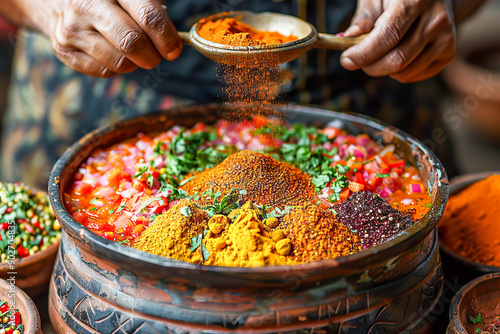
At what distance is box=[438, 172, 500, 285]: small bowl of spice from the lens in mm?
1497

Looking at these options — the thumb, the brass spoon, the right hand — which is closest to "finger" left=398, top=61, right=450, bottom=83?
the thumb

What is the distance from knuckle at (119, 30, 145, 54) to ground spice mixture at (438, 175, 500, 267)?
1.21 meters

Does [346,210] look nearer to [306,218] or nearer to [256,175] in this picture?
[306,218]

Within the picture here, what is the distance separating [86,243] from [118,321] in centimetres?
20

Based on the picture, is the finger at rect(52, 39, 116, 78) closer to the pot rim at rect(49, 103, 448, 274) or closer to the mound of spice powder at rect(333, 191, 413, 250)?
the pot rim at rect(49, 103, 448, 274)

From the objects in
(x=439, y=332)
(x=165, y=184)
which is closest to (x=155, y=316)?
(x=165, y=184)

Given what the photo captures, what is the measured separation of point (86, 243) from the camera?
1.07 m

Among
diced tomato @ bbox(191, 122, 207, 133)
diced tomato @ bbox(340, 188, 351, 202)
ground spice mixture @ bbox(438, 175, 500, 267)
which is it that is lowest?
ground spice mixture @ bbox(438, 175, 500, 267)

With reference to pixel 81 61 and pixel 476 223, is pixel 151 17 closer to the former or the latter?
pixel 81 61

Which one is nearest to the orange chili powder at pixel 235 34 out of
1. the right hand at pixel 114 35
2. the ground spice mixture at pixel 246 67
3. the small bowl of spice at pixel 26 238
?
the ground spice mixture at pixel 246 67

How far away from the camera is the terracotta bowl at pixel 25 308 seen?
3.80 ft

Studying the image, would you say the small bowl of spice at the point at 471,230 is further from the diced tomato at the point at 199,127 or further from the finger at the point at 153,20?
the finger at the point at 153,20

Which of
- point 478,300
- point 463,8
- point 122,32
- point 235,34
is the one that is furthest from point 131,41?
point 463,8

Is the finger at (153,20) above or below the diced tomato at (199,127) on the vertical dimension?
above
